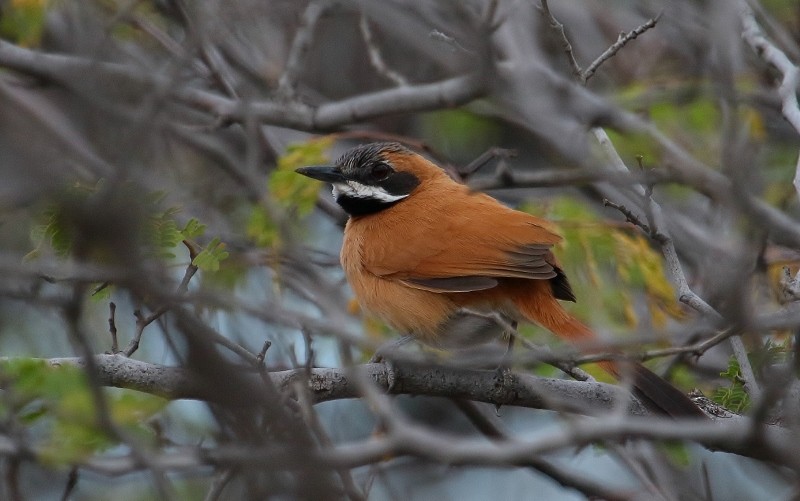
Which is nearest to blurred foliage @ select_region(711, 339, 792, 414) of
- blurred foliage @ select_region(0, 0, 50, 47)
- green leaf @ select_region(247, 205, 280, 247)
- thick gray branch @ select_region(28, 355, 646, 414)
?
thick gray branch @ select_region(28, 355, 646, 414)

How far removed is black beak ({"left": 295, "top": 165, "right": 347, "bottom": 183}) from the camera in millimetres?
6094

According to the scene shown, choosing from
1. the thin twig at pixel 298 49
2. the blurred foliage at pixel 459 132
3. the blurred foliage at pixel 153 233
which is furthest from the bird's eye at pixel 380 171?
the blurred foliage at pixel 459 132

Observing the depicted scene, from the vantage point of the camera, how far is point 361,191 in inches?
254

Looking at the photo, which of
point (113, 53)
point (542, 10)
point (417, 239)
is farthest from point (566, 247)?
point (113, 53)

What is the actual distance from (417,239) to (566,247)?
0.94 metres

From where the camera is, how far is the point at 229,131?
31.3ft

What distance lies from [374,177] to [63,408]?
3494mm

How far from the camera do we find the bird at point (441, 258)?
543 centimetres

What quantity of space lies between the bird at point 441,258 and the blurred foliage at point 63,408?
196 centimetres

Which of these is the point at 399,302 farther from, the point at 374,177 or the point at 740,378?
the point at 740,378

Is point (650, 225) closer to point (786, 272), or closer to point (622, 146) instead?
point (786, 272)

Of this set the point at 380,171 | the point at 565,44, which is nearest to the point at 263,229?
the point at 380,171

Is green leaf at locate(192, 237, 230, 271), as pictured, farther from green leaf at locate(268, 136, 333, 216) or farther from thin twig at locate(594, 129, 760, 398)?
thin twig at locate(594, 129, 760, 398)

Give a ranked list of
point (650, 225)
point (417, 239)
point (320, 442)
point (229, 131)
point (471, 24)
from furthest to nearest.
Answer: point (229, 131) < point (417, 239) < point (471, 24) < point (650, 225) < point (320, 442)
